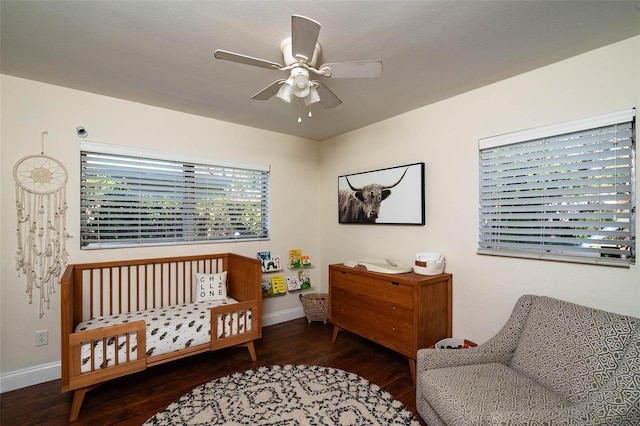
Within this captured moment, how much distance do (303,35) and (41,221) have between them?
2651mm

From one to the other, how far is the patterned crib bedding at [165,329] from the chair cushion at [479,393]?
1.65m

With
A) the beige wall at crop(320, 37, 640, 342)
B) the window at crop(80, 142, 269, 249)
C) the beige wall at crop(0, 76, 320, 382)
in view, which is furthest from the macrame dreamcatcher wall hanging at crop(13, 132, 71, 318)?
the beige wall at crop(320, 37, 640, 342)

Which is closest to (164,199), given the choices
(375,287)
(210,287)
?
(210,287)

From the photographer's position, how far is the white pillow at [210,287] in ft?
9.55

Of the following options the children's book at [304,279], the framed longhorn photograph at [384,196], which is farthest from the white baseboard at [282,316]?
the framed longhorn photograph at [384,196]

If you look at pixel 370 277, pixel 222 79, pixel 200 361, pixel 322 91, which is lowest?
pixel 200 361

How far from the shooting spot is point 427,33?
167 centimetres

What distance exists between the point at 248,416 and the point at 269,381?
42 centimetres

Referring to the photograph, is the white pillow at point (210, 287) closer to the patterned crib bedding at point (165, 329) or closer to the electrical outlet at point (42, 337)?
the patterned crib bedding at point (165, 329)

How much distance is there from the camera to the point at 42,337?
235 cm

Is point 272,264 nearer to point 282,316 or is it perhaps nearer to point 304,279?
point 304,279

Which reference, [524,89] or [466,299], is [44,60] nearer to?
[524,89]

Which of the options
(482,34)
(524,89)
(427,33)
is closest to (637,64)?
(524,89)

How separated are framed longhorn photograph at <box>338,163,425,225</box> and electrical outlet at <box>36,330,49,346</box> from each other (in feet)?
9.98
